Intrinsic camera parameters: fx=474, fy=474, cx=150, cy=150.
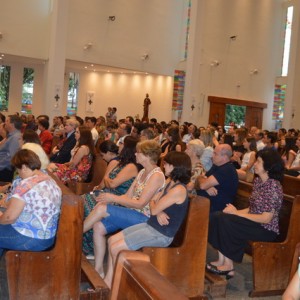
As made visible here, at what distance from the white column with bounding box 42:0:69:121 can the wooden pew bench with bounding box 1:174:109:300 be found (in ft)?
42.6

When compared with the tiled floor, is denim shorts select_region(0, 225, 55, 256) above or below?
above

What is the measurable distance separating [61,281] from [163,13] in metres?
17.1

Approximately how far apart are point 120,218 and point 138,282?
108 inches

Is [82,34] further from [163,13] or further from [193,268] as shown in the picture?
[193,268]

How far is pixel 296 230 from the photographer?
4.12 m

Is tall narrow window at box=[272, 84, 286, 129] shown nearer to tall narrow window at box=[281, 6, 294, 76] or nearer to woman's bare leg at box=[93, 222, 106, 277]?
tall narrow window at box=[281, 6, 294, 76]

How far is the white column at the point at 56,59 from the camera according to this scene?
1592 centimetres

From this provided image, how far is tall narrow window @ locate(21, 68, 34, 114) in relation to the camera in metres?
20.5

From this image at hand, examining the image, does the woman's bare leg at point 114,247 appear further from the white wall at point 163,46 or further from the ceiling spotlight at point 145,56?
the ceiling spotlight at point 145,56

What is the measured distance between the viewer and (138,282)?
1.35 m

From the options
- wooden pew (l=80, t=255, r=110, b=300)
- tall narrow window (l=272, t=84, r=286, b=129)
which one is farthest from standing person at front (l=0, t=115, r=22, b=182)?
tall narrow window (l=272, t=84, r=286, b=129)

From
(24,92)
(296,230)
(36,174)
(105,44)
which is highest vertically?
(105,44)

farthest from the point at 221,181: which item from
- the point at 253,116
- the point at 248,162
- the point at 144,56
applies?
the point at 253,116

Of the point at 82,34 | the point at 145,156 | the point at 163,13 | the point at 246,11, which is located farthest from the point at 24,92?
the point at 145,156
